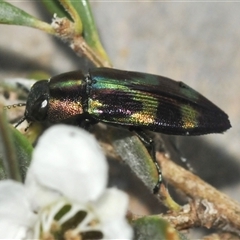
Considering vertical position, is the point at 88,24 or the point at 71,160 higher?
the point at 88,24

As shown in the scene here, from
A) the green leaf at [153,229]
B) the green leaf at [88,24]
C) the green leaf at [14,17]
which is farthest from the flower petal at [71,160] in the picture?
the green leaf at [88,24]

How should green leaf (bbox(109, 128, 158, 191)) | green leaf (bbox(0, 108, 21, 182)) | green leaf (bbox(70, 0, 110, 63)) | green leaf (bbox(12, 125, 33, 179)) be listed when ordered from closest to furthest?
green leaf (bbox(0, 108, 21, 182)) < green leaf (bbox(12, 125, 33, 179)) < green leaf (bbox(109, 128, 158, 191)) < green leaf (bbox(70, 0, 110, 63))

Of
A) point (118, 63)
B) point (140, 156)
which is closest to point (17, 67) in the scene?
point (118, 63)

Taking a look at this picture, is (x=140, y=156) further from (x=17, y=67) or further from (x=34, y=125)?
(x=17, y=67)

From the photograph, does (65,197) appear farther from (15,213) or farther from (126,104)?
(126,104)

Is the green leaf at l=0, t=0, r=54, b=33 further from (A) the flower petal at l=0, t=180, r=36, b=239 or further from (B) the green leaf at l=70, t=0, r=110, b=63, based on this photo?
(A) the flower petal at l=0, t=180, r=36, b=239

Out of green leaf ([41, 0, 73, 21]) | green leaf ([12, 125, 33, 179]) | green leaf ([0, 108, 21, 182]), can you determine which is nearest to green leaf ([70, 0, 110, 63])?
green leaf ([41, 0, 73, 21])

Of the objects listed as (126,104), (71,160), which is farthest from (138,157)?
(71,160)

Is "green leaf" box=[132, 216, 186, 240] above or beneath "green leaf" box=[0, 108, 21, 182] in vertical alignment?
beneath
